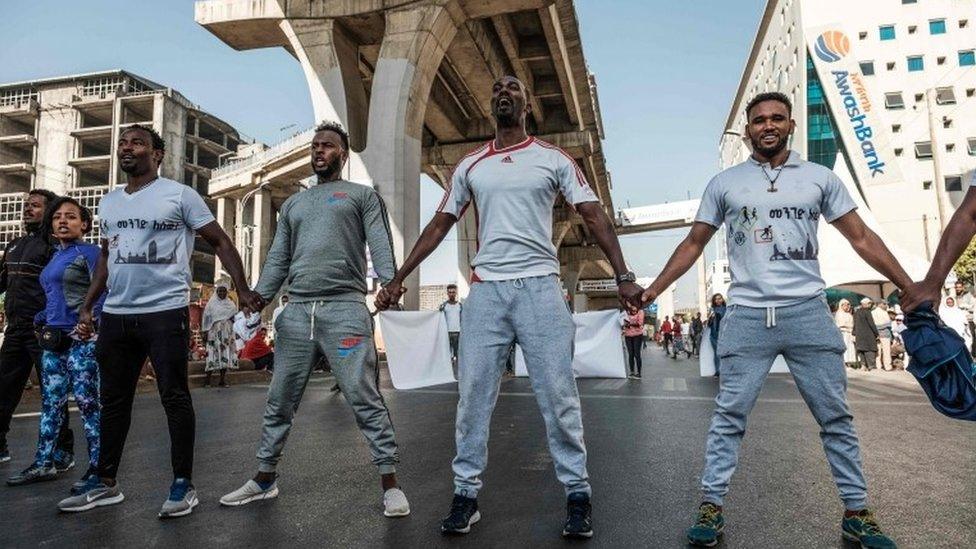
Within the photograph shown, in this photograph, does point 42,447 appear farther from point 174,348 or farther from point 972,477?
point 972,477

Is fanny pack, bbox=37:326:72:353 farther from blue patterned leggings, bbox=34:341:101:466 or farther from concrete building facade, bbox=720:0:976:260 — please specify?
concrete building facade, bbox=720:0:976:260

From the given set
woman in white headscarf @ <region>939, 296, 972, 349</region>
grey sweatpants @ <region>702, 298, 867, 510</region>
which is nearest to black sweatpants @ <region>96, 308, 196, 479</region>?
grey sweatpants @ <region>702, 298, 867, 510</region>

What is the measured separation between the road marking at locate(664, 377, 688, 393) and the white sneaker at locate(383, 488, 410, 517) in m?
7.48

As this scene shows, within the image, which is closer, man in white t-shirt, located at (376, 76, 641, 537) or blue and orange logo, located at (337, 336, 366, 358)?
man in white t-shirt, located at (376, 76, 641, 537)

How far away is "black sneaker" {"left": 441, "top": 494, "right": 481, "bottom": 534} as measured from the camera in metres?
→ 2.71

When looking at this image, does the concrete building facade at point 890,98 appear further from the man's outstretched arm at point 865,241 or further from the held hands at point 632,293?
the held hands at point 632,293

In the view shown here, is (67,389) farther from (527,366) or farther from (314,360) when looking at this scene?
(527,366)

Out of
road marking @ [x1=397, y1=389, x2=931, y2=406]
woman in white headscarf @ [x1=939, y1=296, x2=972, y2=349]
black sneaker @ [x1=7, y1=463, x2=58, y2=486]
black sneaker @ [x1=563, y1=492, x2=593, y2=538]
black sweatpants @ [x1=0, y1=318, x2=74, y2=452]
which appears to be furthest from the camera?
woman in white headscarf @ [x1=939, y1=296, x2=972, y2=349]

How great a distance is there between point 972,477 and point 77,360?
5.53 metres

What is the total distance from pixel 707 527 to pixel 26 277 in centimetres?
481

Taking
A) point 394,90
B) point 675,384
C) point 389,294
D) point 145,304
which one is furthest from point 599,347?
point 394,90

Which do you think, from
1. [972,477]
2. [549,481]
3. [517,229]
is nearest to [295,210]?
[517,229]

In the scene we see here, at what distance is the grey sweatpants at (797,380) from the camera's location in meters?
2.67

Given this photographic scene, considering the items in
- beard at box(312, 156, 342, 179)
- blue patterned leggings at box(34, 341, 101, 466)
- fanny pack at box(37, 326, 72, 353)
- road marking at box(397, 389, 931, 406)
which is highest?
beard at box(312, 156, 342, 179)
